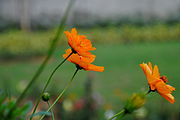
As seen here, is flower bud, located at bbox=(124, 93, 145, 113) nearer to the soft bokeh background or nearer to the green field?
the soft bokeh background

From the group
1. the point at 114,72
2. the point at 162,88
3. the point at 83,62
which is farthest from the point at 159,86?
the point at 114,72

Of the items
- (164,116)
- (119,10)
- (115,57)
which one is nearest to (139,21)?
(119,10)

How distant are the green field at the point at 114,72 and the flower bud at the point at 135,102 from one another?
2.73m

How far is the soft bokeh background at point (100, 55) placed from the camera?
8.04ft

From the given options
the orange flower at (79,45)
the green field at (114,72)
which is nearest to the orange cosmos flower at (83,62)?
the orange flower at (79,45)

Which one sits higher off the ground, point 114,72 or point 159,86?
point 159,86

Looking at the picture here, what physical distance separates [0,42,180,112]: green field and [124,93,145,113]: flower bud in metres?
2.73

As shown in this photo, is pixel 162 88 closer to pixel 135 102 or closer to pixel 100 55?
pixel 135 102

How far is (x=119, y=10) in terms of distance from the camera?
11.2 meters

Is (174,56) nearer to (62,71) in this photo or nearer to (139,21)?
(62,71)

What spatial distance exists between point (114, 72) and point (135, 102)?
4.29 m

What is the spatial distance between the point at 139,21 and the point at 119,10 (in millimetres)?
2286

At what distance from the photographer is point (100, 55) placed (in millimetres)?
5816

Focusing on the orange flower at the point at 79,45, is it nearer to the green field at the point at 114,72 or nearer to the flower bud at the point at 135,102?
the flower bud at the point at 135,102
